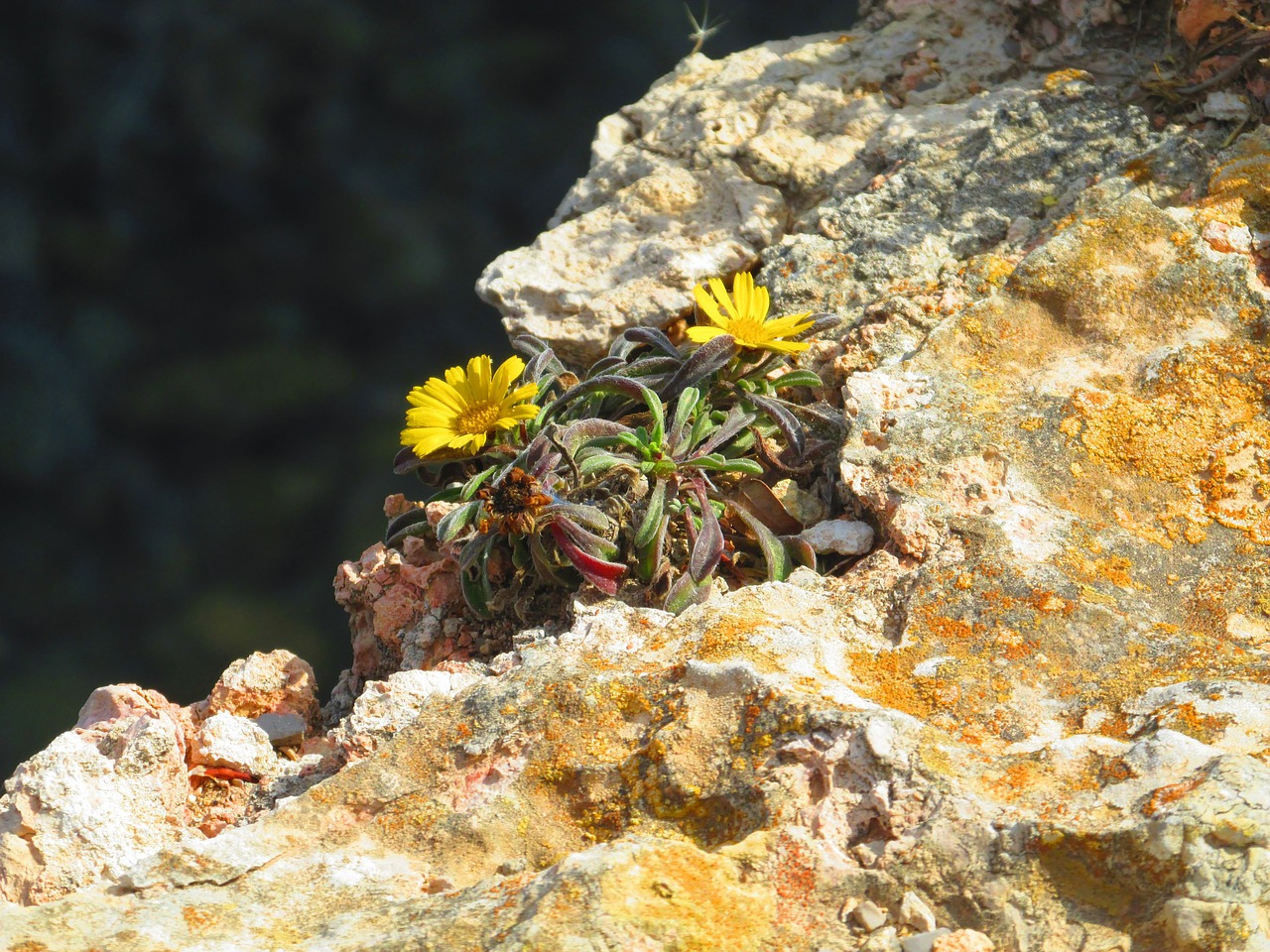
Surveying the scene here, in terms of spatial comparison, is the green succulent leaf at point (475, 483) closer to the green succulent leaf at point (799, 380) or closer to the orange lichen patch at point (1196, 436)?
the green succulent leaf at point (799, 380)

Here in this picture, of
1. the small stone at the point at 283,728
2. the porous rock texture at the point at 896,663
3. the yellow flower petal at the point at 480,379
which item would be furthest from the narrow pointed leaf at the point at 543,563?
the small stone at the point at 283,728

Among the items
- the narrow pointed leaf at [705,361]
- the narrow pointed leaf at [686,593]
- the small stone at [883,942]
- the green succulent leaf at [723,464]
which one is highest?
the narrow pointed leaf at [705,361]

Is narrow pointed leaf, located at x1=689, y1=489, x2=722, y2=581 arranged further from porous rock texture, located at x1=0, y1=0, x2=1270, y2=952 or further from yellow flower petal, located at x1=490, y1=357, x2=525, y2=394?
yellow flower petal, located at x1=490, y1=357, x2=525, y2=394

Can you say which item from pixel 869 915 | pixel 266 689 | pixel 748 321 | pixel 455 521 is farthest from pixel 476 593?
pixel 869 915

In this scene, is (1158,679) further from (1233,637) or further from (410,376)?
(410,376)

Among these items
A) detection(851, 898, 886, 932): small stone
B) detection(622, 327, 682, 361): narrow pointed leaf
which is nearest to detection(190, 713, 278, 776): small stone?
detection(622, 327, 682, 361): narrow pointed leaf

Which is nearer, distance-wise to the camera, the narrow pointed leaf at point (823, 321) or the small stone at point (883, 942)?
the small stone at point (883, 942)

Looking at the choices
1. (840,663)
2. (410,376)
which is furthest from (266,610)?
(840,663)
